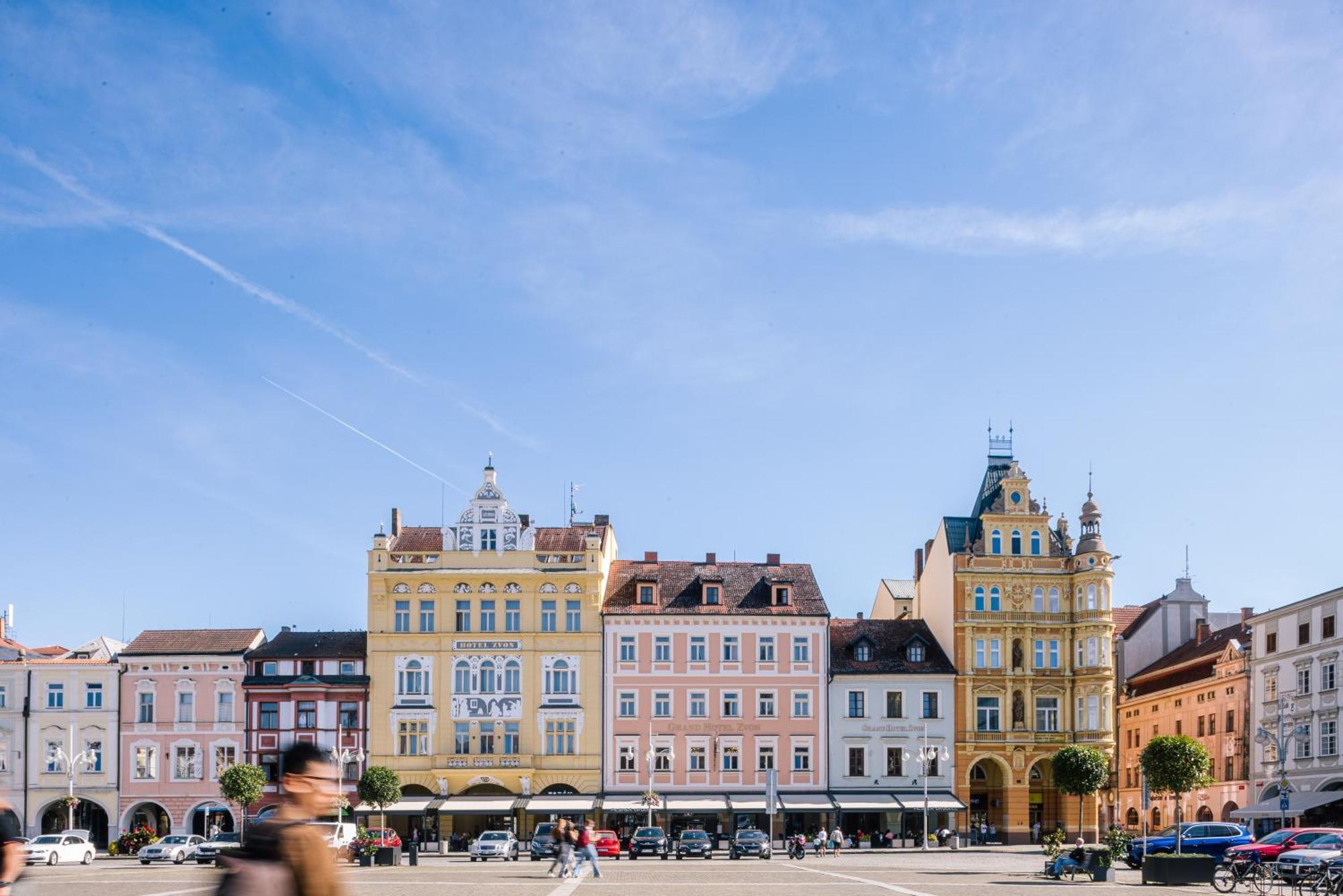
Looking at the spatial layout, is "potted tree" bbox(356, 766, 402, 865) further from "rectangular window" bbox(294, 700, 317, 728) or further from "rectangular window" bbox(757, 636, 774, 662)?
"rectangular window" bbox(757, 636, 774, 662)

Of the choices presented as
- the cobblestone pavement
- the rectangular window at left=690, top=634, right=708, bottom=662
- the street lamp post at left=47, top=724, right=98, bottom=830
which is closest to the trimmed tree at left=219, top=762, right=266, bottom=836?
the street lamp post at left=47, top=724, right=98, bottom=830

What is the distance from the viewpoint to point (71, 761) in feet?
247

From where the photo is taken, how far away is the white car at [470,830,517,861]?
61406 mm

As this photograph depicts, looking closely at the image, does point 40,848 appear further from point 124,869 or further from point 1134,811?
point 1134,811

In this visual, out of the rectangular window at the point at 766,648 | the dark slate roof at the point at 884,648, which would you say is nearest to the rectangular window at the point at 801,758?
the dark slate roof at the point at 884,648

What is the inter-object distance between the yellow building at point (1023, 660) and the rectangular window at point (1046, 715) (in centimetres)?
5

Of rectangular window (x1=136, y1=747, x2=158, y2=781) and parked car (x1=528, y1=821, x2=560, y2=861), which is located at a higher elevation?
rectangular window (x1=136, y1=747, x2=158, y2=781)

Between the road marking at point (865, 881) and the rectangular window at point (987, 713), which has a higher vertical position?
the rectangular window at point (987, 713)

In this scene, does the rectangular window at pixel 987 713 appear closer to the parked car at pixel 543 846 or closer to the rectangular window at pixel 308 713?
the parked car at pixel 543 846

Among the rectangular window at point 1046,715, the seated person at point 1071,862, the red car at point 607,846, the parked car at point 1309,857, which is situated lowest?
the red car at point 607,846

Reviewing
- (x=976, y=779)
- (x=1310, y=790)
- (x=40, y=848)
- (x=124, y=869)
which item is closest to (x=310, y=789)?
(x=124, y=869)

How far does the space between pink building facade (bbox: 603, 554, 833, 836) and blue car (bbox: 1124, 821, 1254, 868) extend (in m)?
24.4

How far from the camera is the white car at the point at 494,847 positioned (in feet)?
201

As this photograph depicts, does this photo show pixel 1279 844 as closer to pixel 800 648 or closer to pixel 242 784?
pixel 800 648
